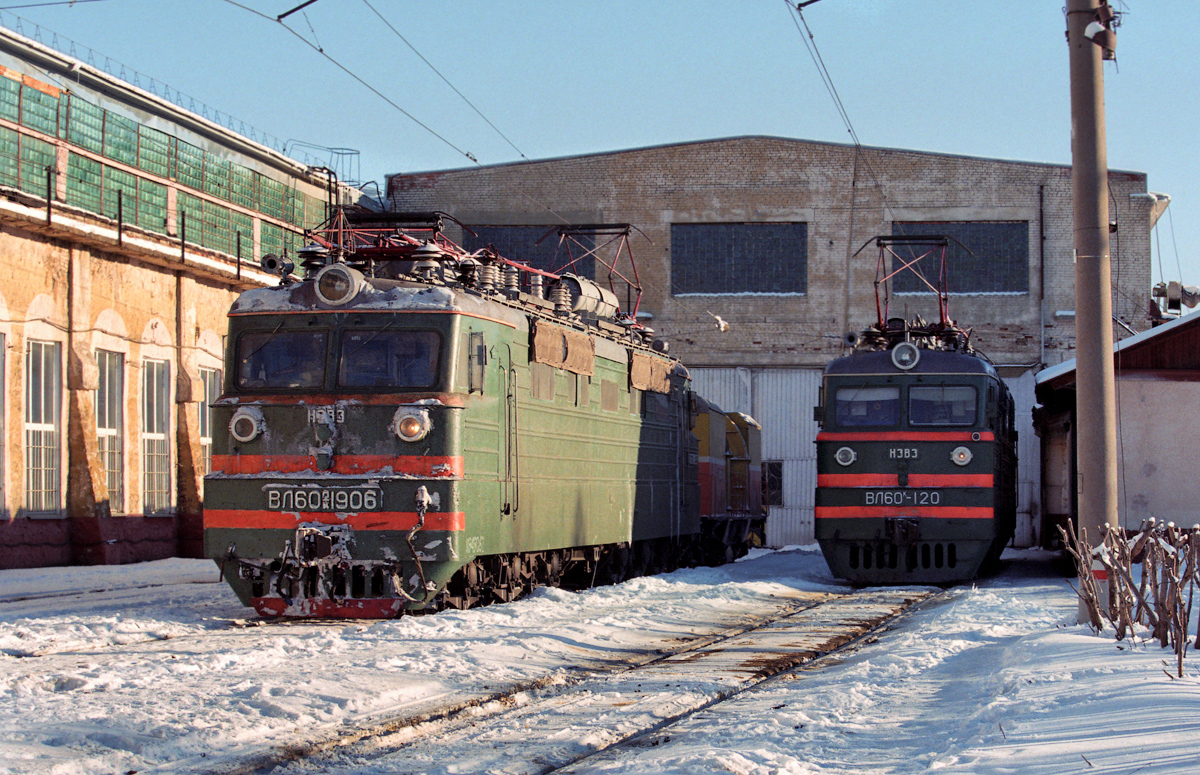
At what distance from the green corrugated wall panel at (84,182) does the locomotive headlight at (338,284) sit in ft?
42.8

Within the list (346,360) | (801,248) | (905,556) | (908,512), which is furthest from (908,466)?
(801,248)

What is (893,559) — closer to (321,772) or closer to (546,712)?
(546,712)

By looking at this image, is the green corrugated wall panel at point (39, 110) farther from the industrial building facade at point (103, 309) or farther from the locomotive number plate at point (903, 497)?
the locomotive number plate at point (903, 497)

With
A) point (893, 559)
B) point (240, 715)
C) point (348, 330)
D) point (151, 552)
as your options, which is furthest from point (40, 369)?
point (240, 715)

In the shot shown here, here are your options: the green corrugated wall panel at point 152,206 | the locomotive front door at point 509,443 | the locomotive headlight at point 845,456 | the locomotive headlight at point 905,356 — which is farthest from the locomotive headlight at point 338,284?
the green corrugated wall panel at point 152,206

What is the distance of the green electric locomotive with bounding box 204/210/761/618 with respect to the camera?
38.9ft

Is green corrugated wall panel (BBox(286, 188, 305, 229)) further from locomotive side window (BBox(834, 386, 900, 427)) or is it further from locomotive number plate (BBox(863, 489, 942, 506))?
locomotive number plate (BBox(863, 489, 942, 506))

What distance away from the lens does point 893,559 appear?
19359mm

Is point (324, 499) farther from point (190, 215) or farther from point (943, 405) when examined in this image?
point (190, 215)

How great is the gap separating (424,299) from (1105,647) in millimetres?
6710

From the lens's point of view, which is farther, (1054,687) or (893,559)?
(893,559)

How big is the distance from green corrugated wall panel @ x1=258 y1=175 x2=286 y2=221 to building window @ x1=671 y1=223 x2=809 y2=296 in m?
10.7

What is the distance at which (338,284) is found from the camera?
1259 centimetres

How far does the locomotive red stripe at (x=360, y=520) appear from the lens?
11.8 meters
